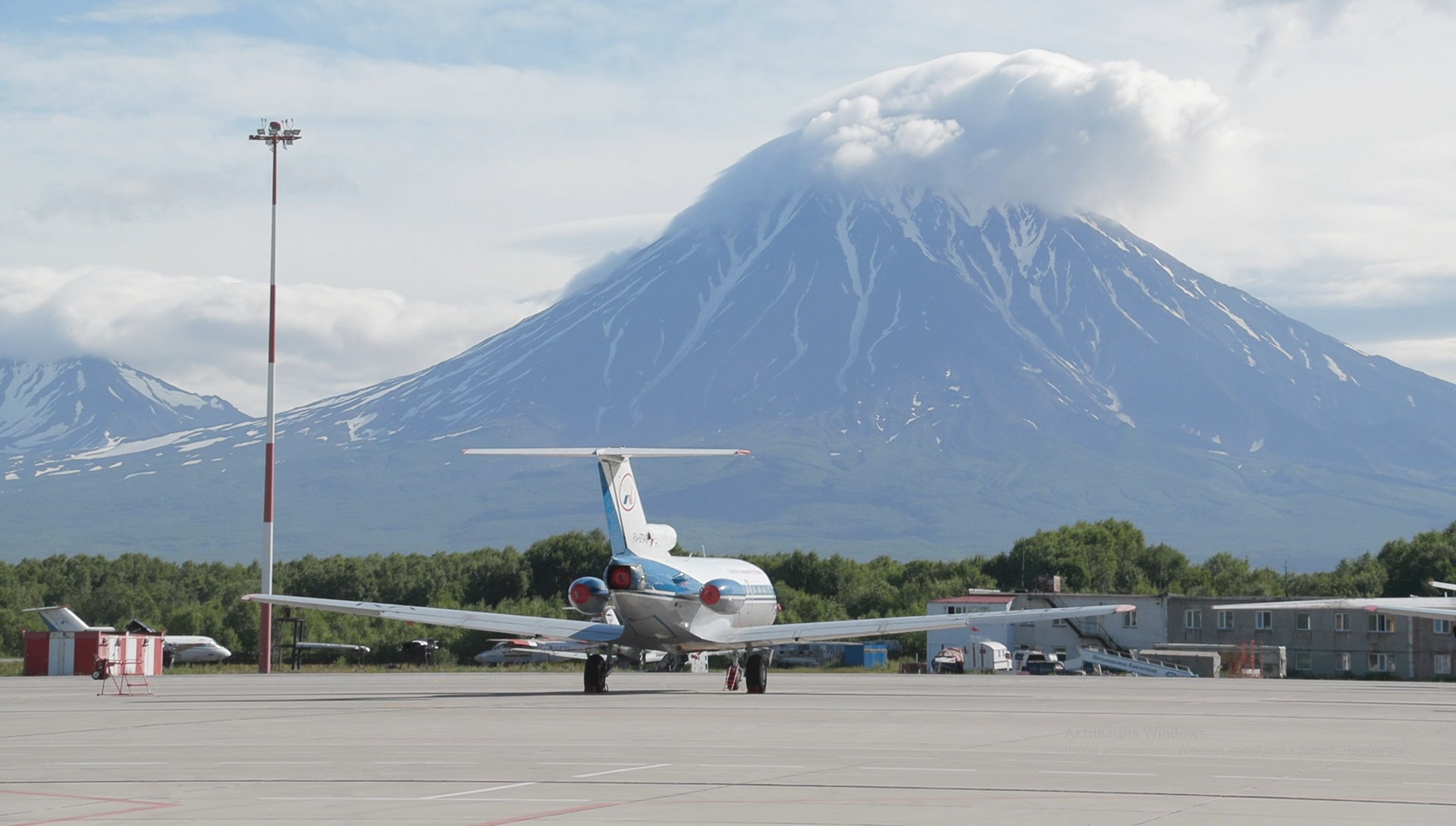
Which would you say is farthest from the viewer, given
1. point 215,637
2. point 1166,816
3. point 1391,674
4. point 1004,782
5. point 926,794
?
point 215,637

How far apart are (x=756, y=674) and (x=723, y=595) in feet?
9.07

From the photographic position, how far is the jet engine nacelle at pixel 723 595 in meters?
41.5

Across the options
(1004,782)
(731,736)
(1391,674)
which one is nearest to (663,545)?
(731,736)

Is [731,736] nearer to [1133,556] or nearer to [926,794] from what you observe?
[926,794]

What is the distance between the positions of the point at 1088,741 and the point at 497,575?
326 feet

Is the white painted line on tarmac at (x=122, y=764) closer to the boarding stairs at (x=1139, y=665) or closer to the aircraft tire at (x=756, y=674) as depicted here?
the aircraft tire at (x=756, y=674)

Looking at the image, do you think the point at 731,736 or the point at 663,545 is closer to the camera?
the point at 731,736

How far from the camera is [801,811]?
661 inches

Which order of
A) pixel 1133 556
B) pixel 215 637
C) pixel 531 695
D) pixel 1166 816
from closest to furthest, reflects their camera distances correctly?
pixel 1166 816 → pixel 531 695 → pixel 215 637 → pixel 1133 556

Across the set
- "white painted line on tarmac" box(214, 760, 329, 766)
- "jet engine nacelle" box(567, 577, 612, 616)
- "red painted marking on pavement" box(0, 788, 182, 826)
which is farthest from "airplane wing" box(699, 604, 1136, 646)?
"red painted marking on pavement" box(0, 788, 182, 826)

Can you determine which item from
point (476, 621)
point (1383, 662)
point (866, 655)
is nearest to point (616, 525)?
point (476, 621)

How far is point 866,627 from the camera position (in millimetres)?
41031

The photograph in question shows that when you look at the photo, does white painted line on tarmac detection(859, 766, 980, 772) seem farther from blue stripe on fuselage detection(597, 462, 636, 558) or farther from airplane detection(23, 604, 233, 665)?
airplane detection(23, 604, 233, 665)

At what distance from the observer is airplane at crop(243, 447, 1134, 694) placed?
40.6 metres
